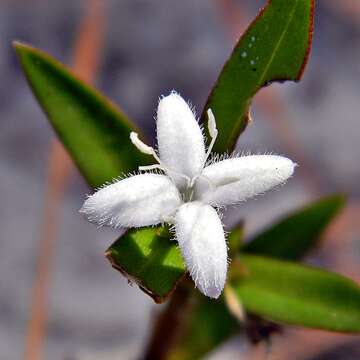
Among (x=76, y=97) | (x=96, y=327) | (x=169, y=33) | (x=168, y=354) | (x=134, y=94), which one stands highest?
(x=169, y=33)

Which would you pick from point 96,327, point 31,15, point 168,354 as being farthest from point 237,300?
point 31,15

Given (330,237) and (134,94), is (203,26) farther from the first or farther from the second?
(330,237)

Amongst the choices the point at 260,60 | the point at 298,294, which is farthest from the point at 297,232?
the point at 260,60

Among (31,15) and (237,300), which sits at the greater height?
(31,15)

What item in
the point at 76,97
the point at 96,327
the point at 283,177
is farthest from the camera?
the point at 96,327

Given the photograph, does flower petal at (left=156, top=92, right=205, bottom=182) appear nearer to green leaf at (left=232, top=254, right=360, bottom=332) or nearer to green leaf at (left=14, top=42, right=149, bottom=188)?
green leaf at (left=14, top=42, right=149, bottom=188)

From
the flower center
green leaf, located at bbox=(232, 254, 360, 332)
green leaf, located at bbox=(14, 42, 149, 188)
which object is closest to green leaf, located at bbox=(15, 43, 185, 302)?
green leaf, located at bbox=(14, 42, 149, 188)

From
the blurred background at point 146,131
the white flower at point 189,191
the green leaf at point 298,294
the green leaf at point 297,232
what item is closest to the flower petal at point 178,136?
the white flower at point 189,191
